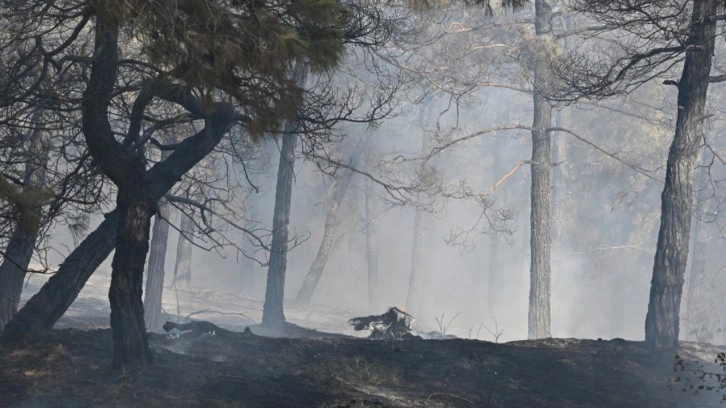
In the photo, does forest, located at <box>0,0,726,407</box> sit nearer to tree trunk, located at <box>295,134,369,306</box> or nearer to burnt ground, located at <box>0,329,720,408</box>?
burnt ground, located at <box>0,329,720,408</box>

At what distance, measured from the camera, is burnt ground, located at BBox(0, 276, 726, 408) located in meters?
7.95

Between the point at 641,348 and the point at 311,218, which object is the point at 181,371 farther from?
the point at 311,218

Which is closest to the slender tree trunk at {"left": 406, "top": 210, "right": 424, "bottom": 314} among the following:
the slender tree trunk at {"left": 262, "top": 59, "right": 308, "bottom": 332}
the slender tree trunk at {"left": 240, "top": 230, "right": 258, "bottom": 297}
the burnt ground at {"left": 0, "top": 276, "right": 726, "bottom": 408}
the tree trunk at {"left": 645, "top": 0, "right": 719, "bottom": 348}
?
the slender tree trunk at {"left": 240, "top": 230, "right": 258, "bottom": 297}

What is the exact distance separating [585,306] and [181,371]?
131ft

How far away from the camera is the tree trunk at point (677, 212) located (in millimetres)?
11836

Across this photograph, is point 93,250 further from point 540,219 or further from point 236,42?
point 540,219

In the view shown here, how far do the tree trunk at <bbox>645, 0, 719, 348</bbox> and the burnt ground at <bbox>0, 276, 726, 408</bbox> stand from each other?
42cm

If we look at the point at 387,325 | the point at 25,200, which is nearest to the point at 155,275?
the point at 387,325

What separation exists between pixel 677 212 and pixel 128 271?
743cm

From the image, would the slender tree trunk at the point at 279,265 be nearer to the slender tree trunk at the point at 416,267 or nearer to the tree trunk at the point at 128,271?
the tree trunk at the point at 128,271

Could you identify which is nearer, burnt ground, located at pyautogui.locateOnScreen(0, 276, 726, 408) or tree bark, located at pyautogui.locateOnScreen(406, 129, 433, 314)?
burnt ground, located at pyautogui.locateOnScreen(0, 276, 726, 408)

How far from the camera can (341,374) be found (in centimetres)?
909

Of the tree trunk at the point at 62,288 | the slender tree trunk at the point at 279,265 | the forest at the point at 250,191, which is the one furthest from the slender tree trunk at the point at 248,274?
the tree trunk at the point at 62,288

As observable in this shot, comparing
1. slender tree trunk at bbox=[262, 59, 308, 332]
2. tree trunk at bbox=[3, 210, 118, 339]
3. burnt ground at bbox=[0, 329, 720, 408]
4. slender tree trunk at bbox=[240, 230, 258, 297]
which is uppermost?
slender tree trunk at bbox=[240, 230, 258, 297]
